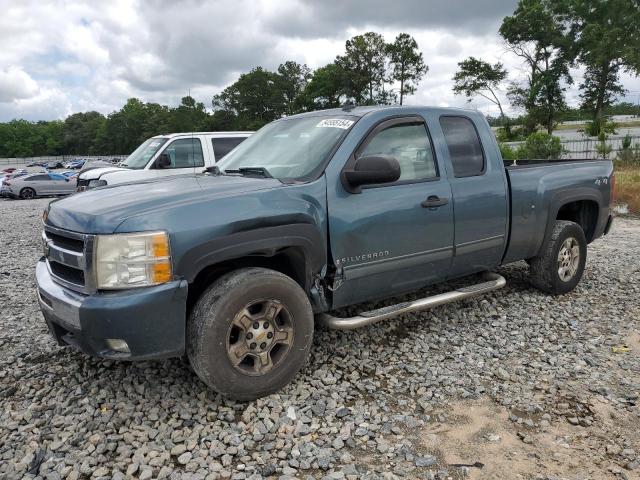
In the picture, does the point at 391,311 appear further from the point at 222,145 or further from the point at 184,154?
the point at 184,154

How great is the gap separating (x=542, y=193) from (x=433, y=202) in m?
1.53

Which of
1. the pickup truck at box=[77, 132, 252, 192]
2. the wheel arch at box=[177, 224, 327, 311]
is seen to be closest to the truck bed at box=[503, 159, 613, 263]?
the wheel arch at box=[177, 224, 327, 311]

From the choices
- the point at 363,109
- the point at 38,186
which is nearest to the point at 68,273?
the point at 363,109

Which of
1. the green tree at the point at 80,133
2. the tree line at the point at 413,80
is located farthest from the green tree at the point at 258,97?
A: the green tree at the point at 80,133

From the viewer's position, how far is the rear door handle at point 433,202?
390 centimetres

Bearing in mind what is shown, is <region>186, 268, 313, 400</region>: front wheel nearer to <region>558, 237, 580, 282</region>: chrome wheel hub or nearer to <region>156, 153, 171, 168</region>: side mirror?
<region>558, 237, 580, 282</region>: chrome wheel hub

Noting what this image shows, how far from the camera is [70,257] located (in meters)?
3.01

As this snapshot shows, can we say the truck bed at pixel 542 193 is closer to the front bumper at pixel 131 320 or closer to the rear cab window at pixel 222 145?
the front bumper at pixel 131 320

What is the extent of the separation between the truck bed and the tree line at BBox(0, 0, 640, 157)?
16290 millimetres

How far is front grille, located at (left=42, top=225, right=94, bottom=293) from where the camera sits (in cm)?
284

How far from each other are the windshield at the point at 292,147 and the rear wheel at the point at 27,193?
79.6ft

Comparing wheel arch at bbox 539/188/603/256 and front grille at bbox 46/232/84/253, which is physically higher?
front grille at bbox 46/232/84/253

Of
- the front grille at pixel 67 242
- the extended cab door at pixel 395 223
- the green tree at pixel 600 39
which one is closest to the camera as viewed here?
the front grille at pixel 67 242

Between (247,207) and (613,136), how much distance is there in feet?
117
